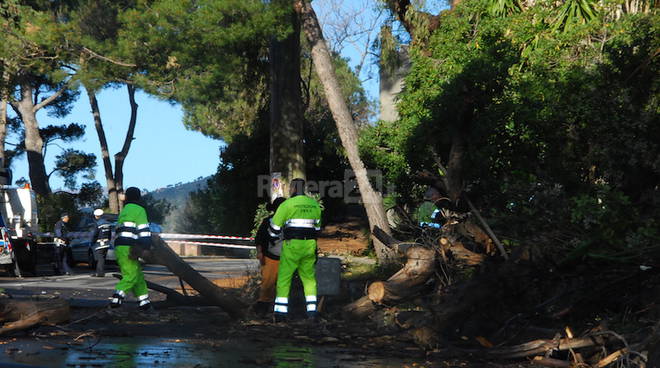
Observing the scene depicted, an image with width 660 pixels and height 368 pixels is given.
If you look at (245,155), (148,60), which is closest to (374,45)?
(148,60)

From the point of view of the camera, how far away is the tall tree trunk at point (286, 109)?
2316 centimetres

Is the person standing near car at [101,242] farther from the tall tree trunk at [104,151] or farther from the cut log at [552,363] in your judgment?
the tall tree trunk at [104,151]

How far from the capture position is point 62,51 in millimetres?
22125

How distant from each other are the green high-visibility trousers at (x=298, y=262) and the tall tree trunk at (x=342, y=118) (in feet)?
29.9

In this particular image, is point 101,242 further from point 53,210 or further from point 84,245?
point 53,210

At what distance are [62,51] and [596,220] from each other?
15.9 metres

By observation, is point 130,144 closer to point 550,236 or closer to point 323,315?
point 323,315

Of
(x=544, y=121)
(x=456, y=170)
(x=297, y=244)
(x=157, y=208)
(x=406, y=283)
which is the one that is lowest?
(x=406, y=283)

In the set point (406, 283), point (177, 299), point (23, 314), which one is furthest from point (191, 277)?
point (406, 283)

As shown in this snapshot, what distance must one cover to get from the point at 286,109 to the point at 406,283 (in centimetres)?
1335

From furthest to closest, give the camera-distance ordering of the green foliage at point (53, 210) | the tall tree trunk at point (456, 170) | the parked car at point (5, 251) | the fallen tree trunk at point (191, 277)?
the green foliage at point (53, 210) < the parked car at point (5, 251) < the tall tree trunk at point (456, 170) < the fallen tree trunk at point (191, 277)

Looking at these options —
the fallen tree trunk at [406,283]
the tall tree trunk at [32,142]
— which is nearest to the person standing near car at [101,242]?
the fallen tree trunk at [406,283]

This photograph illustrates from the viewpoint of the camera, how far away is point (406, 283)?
10406mm

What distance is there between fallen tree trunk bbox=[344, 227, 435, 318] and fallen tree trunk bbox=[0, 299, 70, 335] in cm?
339
